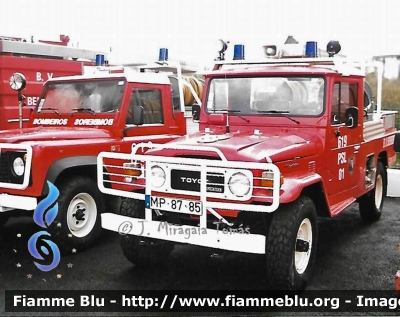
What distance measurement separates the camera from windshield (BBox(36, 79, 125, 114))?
6129 mm

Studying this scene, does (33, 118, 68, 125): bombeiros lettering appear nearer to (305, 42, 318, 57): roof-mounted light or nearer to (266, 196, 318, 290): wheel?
(305, 42, 318, 57): roof-mounted light

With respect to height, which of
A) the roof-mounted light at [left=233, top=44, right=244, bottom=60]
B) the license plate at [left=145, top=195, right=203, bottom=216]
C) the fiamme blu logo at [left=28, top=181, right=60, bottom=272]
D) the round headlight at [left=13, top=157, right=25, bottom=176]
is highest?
the roof-mounted light at [left=233, top=44, right=244, bottom=60]

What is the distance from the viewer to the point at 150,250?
15.5ft

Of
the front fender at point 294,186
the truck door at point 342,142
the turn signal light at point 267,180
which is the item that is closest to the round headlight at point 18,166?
the turn signal light at point 267,180

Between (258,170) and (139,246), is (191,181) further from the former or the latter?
(139,246)

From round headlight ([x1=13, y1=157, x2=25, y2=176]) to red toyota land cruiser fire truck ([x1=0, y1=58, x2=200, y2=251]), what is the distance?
1cm

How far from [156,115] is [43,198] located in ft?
6.50

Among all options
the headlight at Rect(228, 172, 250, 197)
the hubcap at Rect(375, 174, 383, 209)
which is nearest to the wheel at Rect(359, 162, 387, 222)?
the hubcap at Rect(375, 174, 383, 209)

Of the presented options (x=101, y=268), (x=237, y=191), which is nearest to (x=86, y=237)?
(x=101, y=268)

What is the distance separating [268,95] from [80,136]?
2.19 metres

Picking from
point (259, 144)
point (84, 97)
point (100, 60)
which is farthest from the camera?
point (100, 60)

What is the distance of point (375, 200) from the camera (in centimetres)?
678

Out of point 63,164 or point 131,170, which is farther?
point 63,164

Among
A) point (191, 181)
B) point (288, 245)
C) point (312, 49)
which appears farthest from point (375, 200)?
point (191, 181)
